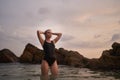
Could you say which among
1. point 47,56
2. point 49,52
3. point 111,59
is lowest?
point 47,56

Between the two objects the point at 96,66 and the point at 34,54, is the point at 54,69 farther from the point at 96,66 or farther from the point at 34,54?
the point at 34,54

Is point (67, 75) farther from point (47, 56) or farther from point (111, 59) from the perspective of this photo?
point (111, 59)

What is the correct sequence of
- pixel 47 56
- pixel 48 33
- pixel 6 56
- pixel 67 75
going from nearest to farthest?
1. pixel 48 33
2. pixel 47 56
3. pixel 67 75
4. pixel 6 56

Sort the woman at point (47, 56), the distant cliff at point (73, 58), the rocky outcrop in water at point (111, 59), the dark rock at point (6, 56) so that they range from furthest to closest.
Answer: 1. the dark rock at point (6, 56)
2. the distant cliff at point (73, 58)
3. the rocky outcrop in water at point (111, 59)
4. the woman at point (47, 56)

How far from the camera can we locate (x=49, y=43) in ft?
36.0

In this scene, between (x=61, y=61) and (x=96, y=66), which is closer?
(x=96, y=66)

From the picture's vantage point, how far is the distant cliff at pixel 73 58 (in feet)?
138

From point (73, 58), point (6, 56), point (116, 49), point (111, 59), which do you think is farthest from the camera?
point (6, 56)

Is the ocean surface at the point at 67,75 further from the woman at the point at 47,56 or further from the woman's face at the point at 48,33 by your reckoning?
the woman's face at the point at 48,33

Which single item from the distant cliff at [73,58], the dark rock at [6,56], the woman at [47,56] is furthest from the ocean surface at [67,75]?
the dark rock at [6,56]

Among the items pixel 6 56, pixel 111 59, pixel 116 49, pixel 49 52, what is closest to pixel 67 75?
pixel 49 52

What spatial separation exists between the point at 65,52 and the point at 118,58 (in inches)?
1238

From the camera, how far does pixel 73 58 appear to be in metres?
64.4

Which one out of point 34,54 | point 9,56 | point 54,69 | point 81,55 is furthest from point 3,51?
point 54,69
